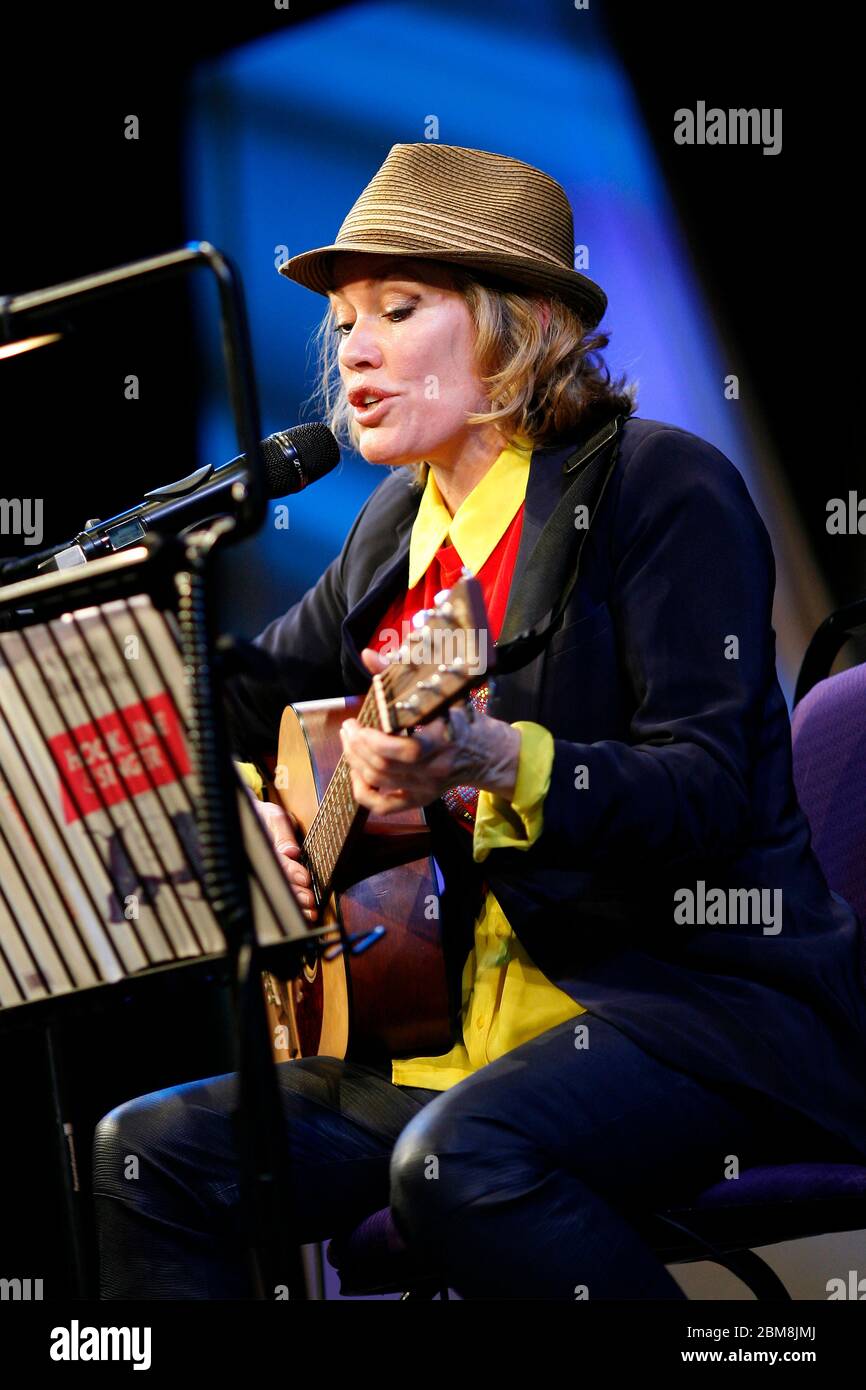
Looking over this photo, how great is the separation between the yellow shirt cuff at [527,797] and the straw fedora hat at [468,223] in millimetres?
760

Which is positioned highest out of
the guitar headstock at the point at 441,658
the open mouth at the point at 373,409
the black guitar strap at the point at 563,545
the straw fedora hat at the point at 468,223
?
the straw fedora hat at the point at 468,223

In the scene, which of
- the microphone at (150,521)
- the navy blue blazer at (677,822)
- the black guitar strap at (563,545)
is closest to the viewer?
the microphone at (150,521)

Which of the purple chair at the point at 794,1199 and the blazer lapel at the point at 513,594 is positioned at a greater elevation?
the blazer lapel at the point at 513,594

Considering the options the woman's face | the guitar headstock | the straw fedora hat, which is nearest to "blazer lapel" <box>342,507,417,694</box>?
the woman's face

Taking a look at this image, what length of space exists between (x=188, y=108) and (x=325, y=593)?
1234 mm

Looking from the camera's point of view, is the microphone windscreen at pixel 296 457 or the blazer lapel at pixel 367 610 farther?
the blazer lapel at pixel 367 610

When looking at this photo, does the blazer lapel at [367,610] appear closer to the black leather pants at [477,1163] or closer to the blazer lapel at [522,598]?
the blazer lapel at [522,598]

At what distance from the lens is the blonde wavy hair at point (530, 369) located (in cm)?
195

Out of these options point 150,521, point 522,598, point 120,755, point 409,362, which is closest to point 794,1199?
point 522,598

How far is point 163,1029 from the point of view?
2885 mm

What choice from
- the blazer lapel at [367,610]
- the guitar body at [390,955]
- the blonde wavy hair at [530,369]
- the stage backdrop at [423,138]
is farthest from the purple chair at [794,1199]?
the stage backdrop at [423,138]

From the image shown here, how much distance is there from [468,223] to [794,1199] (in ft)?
4.37
